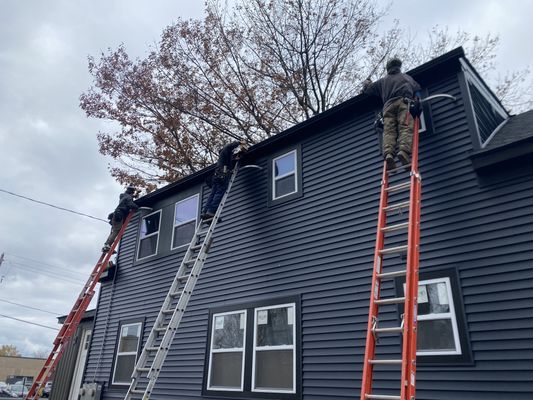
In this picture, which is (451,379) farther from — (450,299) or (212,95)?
(212,95)

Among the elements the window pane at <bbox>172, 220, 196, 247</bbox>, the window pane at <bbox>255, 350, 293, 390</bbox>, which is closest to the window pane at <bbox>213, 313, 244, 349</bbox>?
the window pane at <bbox>255, 350, 293, 390</bbox>

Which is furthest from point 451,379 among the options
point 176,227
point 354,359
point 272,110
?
point 272,110

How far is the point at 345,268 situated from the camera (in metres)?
6.09

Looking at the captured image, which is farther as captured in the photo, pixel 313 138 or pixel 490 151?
pixel 313 138

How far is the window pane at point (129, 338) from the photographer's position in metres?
9.48

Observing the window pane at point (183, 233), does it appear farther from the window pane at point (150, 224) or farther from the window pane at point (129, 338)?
the window pane at point (129, 338)

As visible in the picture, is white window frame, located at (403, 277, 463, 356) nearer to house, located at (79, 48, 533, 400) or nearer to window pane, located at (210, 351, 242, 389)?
house, located at (79, 48, 533, 400)

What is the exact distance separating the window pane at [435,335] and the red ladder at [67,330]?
6.40 m

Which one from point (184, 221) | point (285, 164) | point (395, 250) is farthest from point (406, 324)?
point (184, 221)

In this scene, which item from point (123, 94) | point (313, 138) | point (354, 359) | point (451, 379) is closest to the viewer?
point (451, 379)

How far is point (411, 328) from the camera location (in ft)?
10.5

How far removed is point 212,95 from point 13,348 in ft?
351

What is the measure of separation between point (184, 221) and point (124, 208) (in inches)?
81.7

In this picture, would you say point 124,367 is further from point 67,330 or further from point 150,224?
point 150,224
